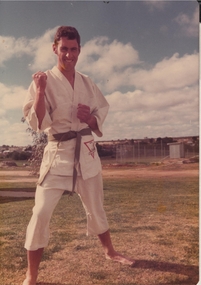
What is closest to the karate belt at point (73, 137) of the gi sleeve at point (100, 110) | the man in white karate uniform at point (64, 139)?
the man in white karate uniform at point (64, 139)

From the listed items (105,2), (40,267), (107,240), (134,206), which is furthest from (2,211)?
(105,2)

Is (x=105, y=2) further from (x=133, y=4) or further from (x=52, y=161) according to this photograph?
(x=52, y=161)

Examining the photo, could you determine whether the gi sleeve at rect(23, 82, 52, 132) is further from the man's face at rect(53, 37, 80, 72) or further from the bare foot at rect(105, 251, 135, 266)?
the bare foot at rect(105, 251, 135, 266)

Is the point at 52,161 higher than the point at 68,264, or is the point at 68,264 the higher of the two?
the point at 52,161

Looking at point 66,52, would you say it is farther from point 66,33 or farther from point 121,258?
point 121,258

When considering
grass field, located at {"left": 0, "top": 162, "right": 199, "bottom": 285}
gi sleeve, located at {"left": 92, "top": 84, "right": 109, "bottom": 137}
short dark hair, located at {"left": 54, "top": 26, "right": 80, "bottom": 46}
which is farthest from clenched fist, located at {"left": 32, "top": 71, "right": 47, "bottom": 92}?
grass field, located at {"left": 0, "top": 162, "right": 199, "bottom": 285}

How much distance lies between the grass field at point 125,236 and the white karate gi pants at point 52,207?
166mm

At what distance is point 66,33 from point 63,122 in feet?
1.42

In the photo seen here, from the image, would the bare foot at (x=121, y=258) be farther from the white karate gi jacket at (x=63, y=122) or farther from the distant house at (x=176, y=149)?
the distant house at (x=176, y=149)

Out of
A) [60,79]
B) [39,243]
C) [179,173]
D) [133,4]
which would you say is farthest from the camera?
[179,173]

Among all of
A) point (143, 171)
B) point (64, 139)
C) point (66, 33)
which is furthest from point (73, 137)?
point (143, 171)

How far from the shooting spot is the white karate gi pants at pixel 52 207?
1498 millimetres

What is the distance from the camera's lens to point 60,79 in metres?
1.61

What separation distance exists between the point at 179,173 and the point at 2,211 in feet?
3.93
